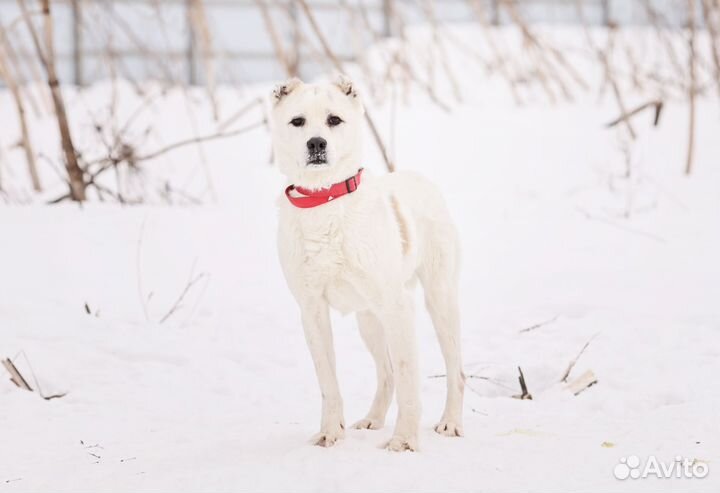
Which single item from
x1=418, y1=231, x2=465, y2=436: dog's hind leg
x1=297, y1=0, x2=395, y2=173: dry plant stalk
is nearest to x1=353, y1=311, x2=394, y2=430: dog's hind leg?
x1=418, y1=231, x2=465, y2=436: dog's hind leg

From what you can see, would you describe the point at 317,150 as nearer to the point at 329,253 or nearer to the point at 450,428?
the point at 329,253

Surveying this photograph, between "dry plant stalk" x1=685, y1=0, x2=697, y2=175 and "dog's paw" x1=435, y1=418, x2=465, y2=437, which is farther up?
"dry plant stalk" x1=685, y1=0, x2=697, y2=175

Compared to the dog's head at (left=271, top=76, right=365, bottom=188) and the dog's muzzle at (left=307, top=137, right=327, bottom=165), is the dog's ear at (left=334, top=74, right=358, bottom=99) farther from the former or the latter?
the dog's muzzle at (left=307, top=137, right=327, bottom=165)

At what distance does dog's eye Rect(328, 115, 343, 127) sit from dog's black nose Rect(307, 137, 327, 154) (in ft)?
0.35

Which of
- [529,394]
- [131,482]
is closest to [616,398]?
[529,394]

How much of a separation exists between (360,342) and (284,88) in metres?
2.14

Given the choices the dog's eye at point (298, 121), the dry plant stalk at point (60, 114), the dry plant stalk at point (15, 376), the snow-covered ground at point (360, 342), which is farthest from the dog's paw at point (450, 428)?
the dry plant stalk at point (60, 114)

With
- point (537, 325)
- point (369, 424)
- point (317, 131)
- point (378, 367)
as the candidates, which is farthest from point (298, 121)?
point (537, 325)

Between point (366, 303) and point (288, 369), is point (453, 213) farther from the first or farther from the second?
point (366, 303)

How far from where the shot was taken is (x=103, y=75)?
12875 mm

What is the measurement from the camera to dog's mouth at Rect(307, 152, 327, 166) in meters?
2.94

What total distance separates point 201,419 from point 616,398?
1.73 m

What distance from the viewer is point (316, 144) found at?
9.63 feet

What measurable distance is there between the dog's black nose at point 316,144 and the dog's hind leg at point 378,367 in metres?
0.88
